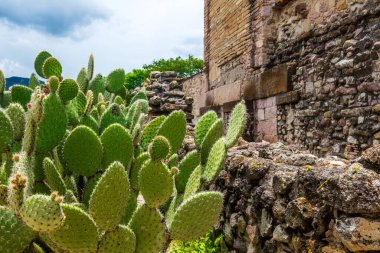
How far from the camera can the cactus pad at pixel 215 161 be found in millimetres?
2588

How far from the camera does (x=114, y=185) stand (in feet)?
6.43

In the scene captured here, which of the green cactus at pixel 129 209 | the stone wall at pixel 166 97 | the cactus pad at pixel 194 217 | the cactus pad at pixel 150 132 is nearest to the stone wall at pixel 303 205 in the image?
the cactus pad at pixel 194 217

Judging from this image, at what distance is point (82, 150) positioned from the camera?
2570mm

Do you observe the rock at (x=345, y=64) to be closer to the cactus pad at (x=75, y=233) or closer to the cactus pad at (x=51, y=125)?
the cactus pad at (x=51, y=125)

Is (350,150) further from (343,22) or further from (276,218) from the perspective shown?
(276,218)

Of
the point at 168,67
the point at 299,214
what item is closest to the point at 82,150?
the point at 299,214

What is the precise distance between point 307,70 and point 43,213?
510 cm

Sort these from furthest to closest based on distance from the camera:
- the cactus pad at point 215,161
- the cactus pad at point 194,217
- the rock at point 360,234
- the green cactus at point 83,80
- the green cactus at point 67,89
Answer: the green cactus at point 83,80 < the green cactus at point 67,89 < the cactus pad at point 215,161 < the cactus pad at point 194,217 < the rock at point 360,234

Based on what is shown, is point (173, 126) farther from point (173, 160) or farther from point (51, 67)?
point (51, 67)

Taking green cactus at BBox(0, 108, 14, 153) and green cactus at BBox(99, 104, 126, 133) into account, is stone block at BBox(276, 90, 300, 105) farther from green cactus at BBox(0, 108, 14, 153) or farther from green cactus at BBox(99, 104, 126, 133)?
green cactus at BBox(0, 108, 14, 153)

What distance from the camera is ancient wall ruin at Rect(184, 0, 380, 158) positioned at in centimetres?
468

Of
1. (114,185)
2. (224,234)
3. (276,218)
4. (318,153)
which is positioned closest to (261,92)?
(318,153)

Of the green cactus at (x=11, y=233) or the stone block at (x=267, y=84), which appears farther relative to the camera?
the stone block at (x=267, y=84)

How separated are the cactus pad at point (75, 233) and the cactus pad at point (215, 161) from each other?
0.91 m
